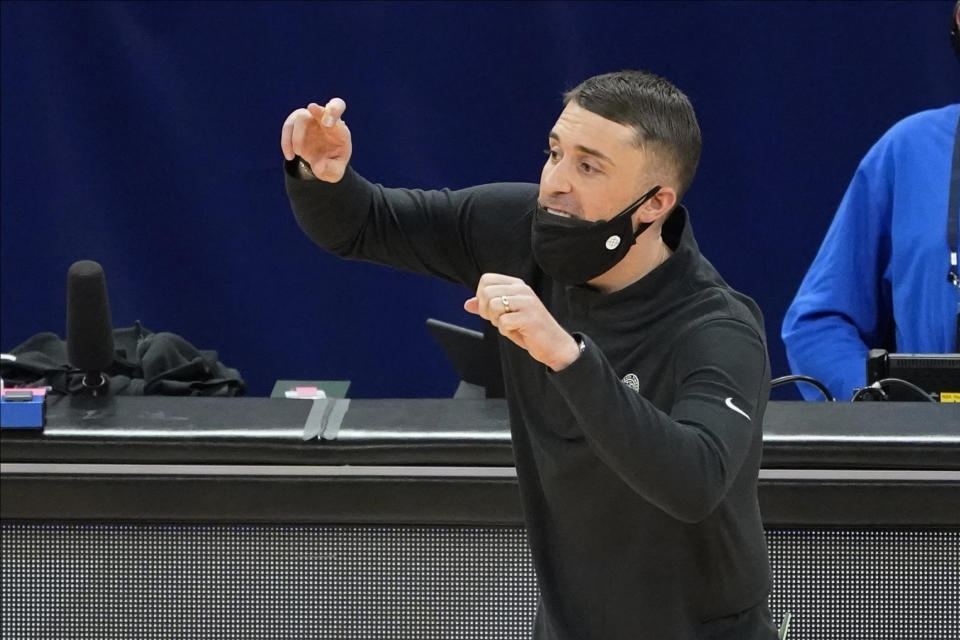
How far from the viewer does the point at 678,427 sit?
1.59 m

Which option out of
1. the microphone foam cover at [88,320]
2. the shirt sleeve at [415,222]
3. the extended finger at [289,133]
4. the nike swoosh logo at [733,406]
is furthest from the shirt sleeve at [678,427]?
the microphone foam cover at [88,320]

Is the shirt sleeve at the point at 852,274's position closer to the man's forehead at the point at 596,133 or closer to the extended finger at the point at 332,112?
the man's forehead at the point at 596,133

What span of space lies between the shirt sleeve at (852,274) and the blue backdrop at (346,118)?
1175mm

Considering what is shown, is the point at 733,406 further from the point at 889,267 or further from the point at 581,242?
the point at 889,267

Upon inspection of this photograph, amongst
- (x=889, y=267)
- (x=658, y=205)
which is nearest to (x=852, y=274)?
(x=889, y=267)

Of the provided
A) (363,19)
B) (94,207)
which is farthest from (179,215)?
(363,19)

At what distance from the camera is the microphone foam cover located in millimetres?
2268

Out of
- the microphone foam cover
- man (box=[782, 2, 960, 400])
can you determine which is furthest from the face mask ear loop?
man (box=[782, 2, 960, 400])

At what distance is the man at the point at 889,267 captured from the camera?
2961mm

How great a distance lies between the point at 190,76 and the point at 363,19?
0.52 metres

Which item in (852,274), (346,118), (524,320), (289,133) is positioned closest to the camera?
(524,320)

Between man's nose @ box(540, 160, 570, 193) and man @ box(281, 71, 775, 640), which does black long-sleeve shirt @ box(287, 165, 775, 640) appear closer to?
man @ box(281, 71, 775, 640)

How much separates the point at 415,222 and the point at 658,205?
363 millimetres

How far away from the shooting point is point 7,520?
6.81 feet
